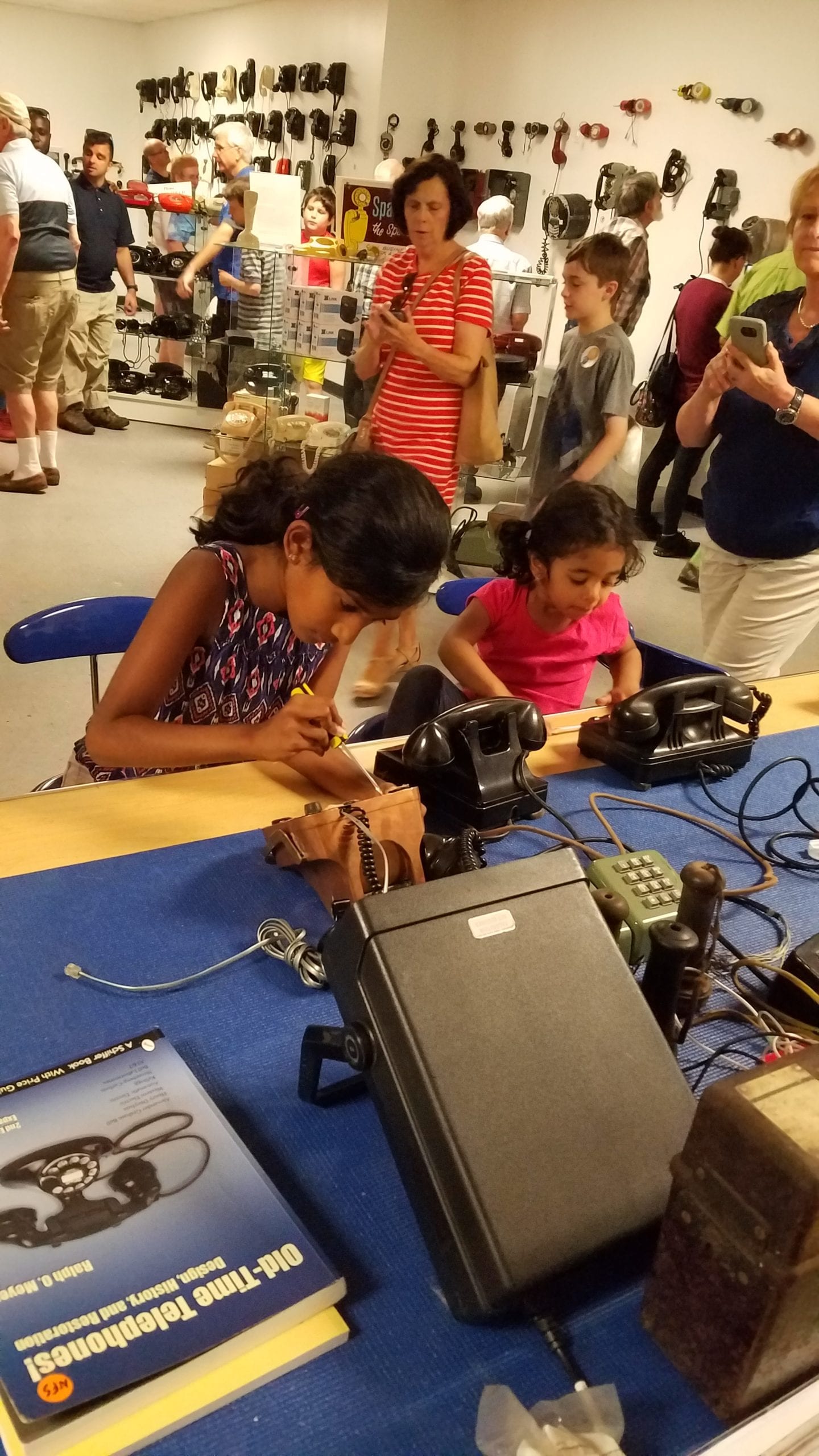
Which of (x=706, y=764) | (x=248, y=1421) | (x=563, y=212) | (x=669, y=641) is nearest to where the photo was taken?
(x=248, y=1421)

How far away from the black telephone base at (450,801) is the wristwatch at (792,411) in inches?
33.3

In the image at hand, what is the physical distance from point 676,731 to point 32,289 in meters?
3.87

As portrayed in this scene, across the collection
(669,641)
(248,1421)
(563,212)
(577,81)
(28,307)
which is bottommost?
(669,641)

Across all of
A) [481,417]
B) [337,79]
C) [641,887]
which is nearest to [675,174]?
A: [337,79]

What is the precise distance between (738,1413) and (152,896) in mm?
617

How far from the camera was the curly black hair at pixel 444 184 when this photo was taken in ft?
8.09

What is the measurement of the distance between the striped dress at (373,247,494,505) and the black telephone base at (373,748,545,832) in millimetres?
1591

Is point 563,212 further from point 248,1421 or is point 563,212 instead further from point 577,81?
point 248,1421

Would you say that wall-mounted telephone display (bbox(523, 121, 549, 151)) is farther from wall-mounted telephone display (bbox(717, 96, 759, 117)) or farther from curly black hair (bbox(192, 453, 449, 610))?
curly black hair (bbox(192, 453, 449, 610))

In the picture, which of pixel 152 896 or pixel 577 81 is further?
pixel 577 81

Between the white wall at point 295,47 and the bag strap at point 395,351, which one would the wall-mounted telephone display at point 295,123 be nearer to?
the white wall at point 295,47

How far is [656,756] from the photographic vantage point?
129cm

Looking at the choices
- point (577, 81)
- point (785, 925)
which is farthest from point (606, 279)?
point (577, 81)

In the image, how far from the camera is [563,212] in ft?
17.8
